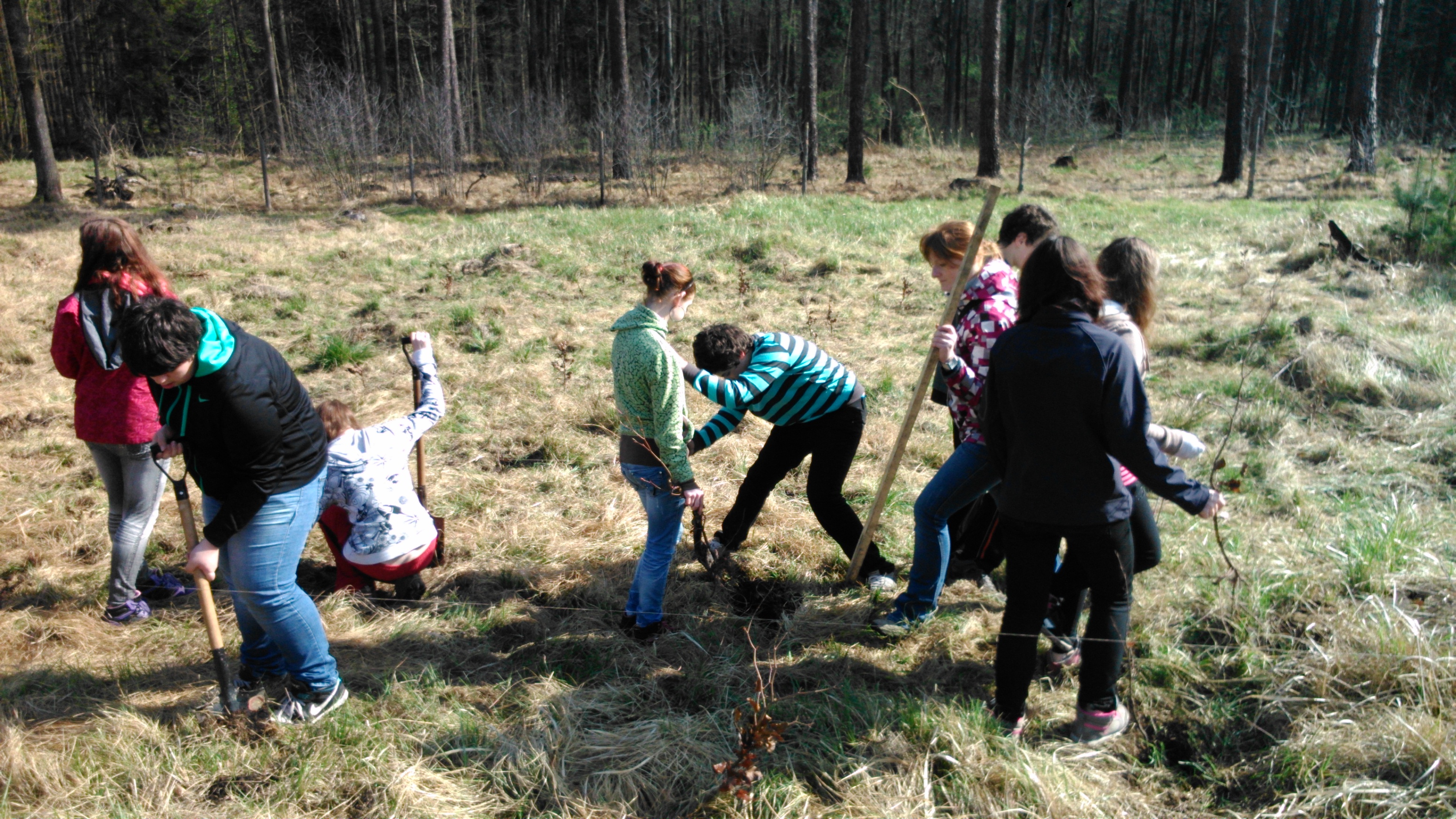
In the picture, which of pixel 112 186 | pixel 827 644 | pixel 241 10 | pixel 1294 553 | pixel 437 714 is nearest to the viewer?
pixel 437 714

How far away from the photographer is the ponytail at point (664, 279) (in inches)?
131

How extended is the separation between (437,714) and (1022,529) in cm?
220

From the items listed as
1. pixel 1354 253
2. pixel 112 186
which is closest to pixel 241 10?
pixel 112 186

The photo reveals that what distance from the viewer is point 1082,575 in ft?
10.6

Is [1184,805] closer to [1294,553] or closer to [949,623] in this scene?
[949,623]

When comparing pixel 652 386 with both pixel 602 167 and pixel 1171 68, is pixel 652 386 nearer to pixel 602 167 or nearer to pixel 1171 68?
pixel 602 167

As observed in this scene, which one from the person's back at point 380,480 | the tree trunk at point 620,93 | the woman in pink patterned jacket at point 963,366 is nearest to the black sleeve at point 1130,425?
the woman in pink patterned jacket at point 963,366

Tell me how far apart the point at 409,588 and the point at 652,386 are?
1.74 metres

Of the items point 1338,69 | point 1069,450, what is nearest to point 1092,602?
point 1069,450

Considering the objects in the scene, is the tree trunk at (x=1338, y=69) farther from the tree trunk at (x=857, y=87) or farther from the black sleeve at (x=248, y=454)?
the black sleeve at (x=248, y=454)

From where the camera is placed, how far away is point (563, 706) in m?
3.25

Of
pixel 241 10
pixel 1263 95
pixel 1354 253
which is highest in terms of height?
pixel 241 10

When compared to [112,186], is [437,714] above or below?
below

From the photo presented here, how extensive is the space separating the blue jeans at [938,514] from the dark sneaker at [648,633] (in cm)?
105
